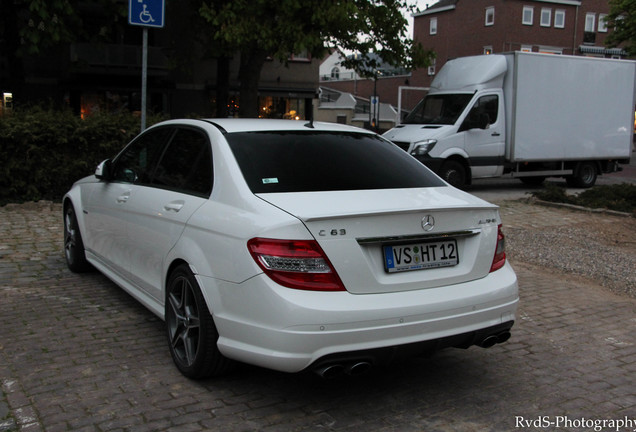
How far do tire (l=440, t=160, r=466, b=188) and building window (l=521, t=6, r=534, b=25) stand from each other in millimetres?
41161

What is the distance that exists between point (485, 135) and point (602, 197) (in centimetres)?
370

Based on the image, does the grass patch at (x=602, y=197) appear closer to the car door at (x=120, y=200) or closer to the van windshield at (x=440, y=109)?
the van windshield at (x=440, y=109)

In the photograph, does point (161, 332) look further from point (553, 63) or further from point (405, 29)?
point (405, 29)

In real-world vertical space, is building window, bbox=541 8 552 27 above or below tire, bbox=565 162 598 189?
above

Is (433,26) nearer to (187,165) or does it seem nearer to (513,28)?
(513,28)

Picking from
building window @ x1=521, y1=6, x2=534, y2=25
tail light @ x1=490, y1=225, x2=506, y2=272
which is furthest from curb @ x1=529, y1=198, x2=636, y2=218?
building window @ x1=521, y1=6, x2=534, y2=25

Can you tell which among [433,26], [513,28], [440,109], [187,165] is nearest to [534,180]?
[440,109]

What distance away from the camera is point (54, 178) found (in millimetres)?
11031

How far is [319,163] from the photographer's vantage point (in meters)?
4.22

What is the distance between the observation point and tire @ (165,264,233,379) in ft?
12.4

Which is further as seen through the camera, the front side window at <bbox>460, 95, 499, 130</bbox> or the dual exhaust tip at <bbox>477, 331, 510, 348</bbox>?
the front side window at <bbox>460, 95, 499, 130</bbox>

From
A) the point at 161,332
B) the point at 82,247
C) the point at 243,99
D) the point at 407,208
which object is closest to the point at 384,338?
the point at 407,208

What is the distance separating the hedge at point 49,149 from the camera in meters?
Result: 10.6

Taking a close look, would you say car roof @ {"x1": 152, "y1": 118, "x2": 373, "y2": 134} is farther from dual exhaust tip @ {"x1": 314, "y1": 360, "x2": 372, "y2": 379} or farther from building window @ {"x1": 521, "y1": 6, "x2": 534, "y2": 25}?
building window @ {"x1": 521, "y1": 6, "x2": 534, "y2": 25}
